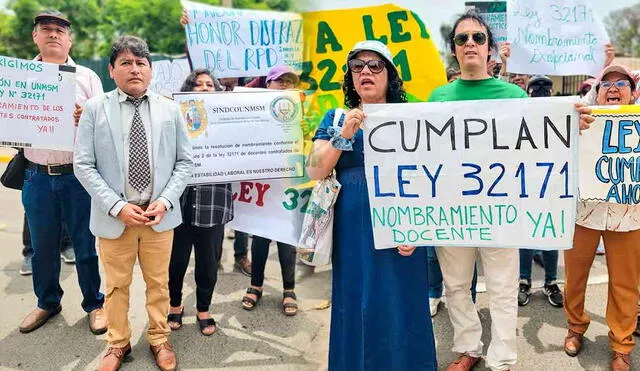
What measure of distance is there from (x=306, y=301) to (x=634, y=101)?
267 centimetres

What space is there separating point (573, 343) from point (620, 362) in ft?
0.91

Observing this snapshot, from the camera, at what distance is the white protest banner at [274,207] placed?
11.7 feet

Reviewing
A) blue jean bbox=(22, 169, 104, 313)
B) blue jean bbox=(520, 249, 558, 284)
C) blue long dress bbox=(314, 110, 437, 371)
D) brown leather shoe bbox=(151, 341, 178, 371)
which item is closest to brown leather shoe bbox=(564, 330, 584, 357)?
blue jean bbox=(520, 249, 558, 284)

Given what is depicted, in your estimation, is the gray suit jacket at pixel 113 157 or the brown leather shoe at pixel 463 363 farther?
the brown leather shoe at pixel 463 363

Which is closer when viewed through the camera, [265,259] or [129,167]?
[129,167]

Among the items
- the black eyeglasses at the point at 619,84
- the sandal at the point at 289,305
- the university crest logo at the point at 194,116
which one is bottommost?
the sandal at the point at 289,305

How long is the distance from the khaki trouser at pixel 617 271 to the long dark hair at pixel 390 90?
55.6 inches

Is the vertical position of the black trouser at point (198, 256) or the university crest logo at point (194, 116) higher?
the university crest logo at point (194, 116)

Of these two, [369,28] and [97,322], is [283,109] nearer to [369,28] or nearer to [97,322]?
[369,28]

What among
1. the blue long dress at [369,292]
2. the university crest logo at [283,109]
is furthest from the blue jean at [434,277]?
the university crest logo at [283,109]

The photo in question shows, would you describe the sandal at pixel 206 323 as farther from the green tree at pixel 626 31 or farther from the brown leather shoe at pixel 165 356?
the green tree at pixel 626 31

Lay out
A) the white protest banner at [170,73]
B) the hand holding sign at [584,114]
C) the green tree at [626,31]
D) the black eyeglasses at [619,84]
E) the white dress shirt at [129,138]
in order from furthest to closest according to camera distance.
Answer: the green tree at [626,31] < the white protest banner at [170,73] < the black eyeglasses at [619,84] < the white dress shirt at [129,138] < the hand holding sign at [584,114]

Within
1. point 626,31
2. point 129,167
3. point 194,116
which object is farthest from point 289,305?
point 626,31

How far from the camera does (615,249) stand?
300 cm
